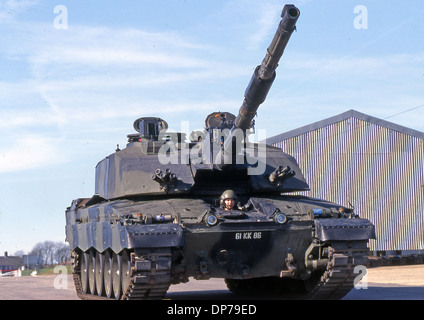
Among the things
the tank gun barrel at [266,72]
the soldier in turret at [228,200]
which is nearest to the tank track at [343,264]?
the soldier in turret at [228,200]

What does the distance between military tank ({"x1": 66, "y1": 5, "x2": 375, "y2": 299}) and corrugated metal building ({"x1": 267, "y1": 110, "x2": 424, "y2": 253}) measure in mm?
16368

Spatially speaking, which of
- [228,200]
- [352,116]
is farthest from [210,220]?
[352,116]

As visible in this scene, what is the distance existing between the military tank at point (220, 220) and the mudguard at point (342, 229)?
21 mm

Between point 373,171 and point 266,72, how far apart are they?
21.4 metres

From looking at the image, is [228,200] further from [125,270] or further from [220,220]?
[125,270]

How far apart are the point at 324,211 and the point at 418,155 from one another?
69.4ft

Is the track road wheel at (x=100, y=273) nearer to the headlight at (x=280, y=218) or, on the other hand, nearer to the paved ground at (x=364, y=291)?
the paved ground at (x=364, y=291)

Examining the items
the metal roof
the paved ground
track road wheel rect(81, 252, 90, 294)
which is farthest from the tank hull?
the metal roof

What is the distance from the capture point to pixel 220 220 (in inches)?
649

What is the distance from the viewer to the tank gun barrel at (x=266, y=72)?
48.8ft
